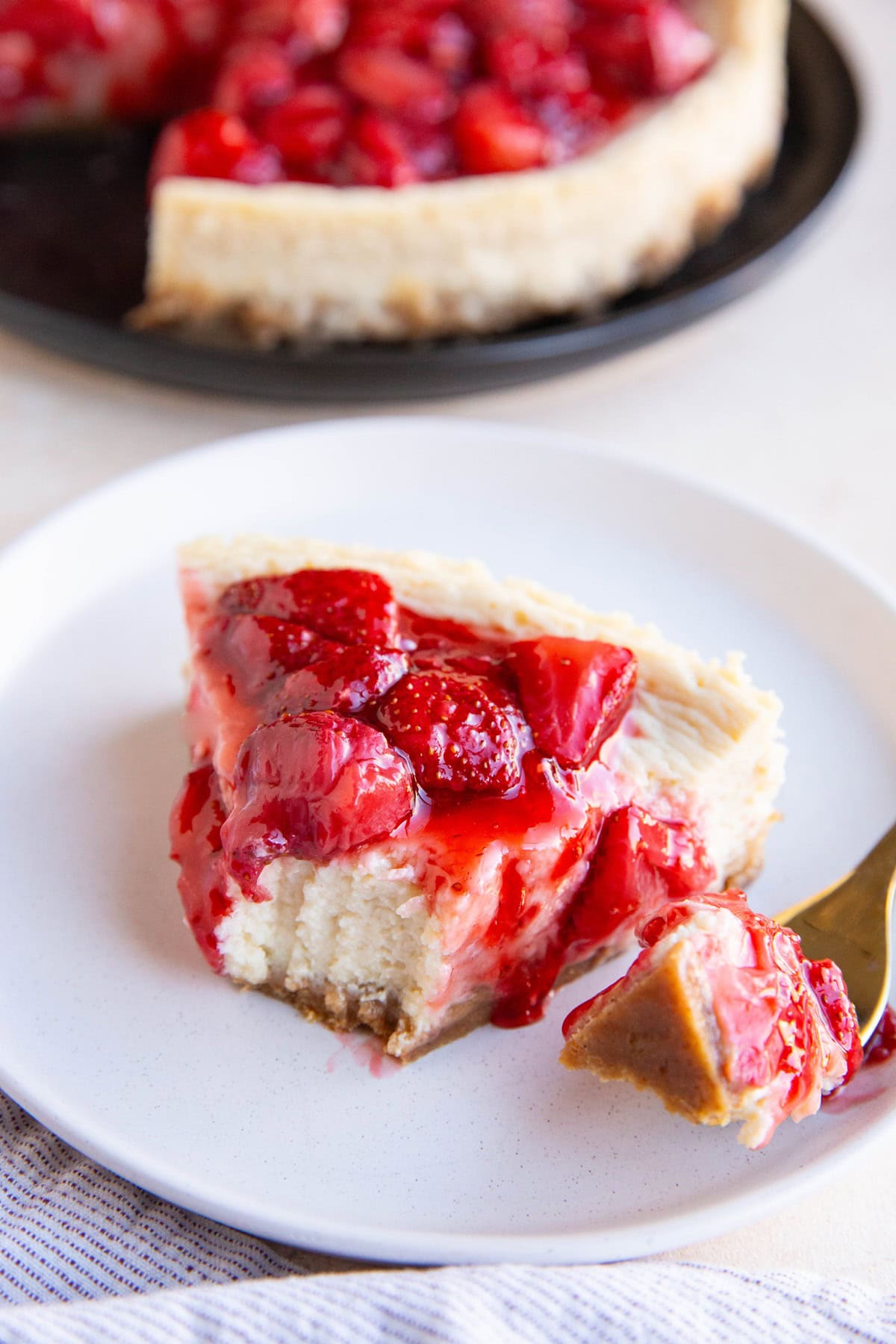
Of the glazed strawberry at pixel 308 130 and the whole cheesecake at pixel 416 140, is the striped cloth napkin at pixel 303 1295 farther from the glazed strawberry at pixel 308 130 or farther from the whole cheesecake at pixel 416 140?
the glazed strawberry at pixel 308 130

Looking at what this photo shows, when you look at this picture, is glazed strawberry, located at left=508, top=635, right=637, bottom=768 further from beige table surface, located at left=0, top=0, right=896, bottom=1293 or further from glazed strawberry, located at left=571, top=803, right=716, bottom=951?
beige table surface, located at left=0, top=0, right=896, bottom=1293

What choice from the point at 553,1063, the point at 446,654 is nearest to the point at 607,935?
the point at 553,1063

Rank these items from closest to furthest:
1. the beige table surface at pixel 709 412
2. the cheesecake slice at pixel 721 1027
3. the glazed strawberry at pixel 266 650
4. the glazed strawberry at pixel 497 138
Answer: the cheesecake slice at pixel 721 1027, the glazed strawberry at pixel 266 650, the beige table surface at pixel 709 412, the glazed strawberry at pixel 497 138

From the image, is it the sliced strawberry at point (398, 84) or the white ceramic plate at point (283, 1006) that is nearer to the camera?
the white ceramic plate at point (283, 1006)

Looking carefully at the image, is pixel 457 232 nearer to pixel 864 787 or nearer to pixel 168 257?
pixel 168 257

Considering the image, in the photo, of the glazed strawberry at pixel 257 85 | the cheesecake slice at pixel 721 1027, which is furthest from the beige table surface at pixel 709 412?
the cheesecake slice at pixel 721 1027

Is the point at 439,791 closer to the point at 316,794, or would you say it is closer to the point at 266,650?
the point at 316,794

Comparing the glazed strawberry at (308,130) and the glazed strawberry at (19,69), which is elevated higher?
the glazed strawberry at (308,130)

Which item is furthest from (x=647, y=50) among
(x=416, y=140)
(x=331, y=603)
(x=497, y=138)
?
(x=331, y=603)
